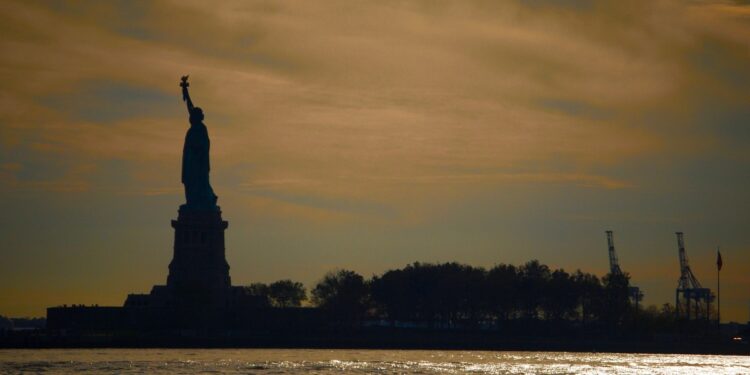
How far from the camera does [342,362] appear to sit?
152 metres

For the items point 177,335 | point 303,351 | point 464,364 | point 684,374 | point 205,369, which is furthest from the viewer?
point 177,335

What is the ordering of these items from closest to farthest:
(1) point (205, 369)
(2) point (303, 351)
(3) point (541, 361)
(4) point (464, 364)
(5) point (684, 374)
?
(1) point (205, 369)
(5) point (684, 374)
(4) point (464, 364)
(3) point (541, 361)
(2) point (303, 351)

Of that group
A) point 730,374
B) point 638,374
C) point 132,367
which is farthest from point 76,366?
point 730,374

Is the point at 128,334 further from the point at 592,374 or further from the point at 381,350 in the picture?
the point at 592,374

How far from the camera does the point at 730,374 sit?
146 metres

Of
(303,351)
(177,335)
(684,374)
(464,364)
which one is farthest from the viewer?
(177,335)

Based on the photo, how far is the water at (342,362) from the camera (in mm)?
135500

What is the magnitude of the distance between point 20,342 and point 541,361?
62.1m

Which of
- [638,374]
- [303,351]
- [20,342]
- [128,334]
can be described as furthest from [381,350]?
[638,374]

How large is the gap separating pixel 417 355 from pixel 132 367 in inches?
1856

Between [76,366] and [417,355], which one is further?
[417,355]

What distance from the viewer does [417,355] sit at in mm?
176375

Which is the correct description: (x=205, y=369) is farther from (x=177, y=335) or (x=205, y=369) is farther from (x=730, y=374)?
(x=177, y=335)

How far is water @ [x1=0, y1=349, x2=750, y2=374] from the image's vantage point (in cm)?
13550
